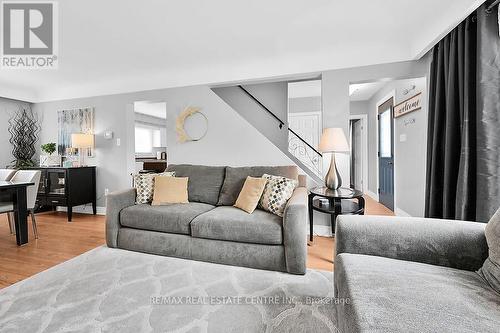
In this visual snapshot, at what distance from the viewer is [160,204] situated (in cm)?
255

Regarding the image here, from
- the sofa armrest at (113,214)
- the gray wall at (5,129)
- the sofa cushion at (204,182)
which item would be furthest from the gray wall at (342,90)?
the gray wall at (5,129)

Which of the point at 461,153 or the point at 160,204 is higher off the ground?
the point at 461,153

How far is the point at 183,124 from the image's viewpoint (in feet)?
11.5

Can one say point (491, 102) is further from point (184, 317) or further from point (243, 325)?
point (184, 317)

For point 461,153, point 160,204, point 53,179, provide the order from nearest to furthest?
point 461,153 → point 160,204 → point 53,179

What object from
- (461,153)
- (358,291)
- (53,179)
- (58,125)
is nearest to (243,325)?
(358,291)

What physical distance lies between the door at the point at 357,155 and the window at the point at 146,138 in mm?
6165

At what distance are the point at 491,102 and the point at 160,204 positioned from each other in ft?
9.83

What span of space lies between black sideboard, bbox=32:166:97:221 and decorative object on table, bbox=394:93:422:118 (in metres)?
5.15

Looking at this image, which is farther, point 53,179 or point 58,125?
point 58,125

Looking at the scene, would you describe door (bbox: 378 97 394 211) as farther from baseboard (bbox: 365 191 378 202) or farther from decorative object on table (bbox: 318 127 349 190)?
decorative object on table (bbox: 318 127 349 190)

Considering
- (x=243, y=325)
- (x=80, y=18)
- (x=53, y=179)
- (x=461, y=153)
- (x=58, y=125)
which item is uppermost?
(x=80, y=18)

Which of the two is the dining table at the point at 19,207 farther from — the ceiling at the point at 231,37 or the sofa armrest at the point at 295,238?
the sofa armrest at the point at 295,238

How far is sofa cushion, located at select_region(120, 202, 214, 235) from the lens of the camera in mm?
2248
